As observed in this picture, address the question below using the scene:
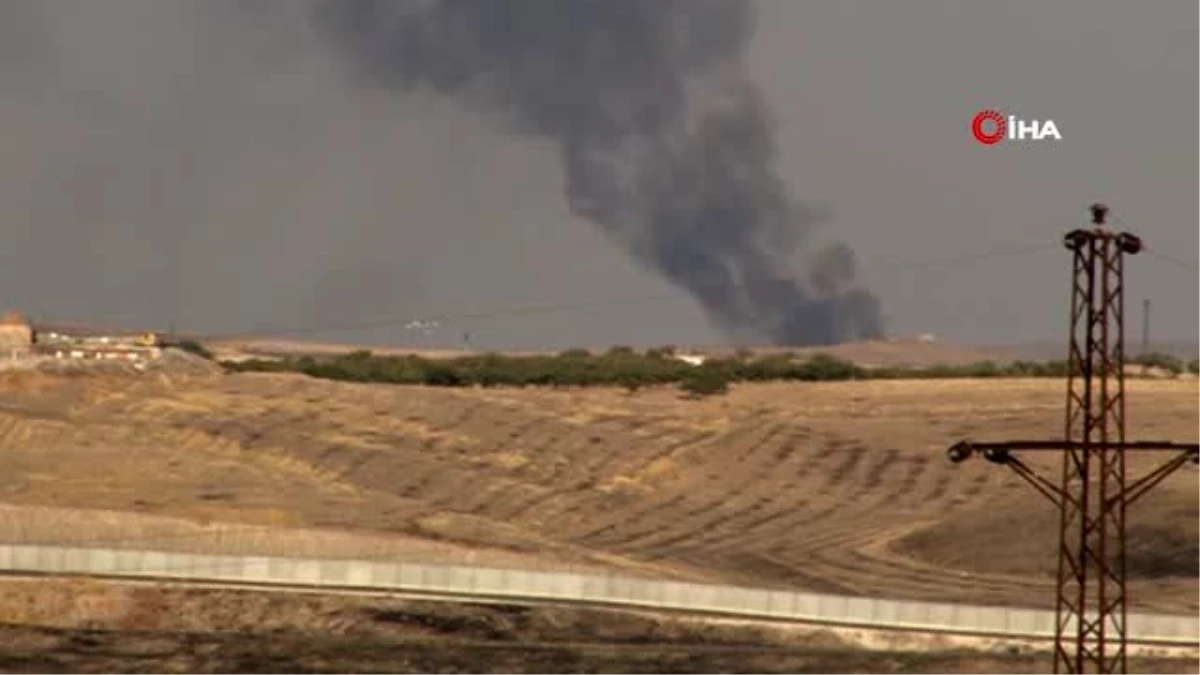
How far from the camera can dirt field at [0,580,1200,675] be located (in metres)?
64.8

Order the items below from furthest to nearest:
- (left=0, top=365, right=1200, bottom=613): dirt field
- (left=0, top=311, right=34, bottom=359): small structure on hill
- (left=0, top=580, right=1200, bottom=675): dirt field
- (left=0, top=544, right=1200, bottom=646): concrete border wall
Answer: (left=0, top=311, right=34, bottom=359): small structure on hill
(left=0, top=365, right=1200, bottom=613): dirt field
(left=0, top=544, right=1200, bottom=646): concrete border wall
(left=0, top=580, right=1200, bottom=675): dirt field

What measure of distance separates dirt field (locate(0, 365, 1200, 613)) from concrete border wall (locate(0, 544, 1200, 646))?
7604mm

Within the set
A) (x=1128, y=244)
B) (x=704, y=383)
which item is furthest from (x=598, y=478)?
(x=1128, y=244)

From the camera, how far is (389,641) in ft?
232

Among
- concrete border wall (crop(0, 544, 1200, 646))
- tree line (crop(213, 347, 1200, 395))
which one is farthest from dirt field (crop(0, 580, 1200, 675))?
tree line (crop(213, 347, 1200, 395))

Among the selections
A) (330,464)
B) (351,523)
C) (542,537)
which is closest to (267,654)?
(351,523)

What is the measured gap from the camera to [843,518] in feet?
353

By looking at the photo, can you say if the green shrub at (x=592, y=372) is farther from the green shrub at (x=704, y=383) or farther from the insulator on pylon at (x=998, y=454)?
the insulator on pylon at (x=998, y=454)

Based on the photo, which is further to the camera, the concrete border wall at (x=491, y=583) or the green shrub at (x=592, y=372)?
the green shrub at (x=592, y=372)

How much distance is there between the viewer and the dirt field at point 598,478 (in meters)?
87.4

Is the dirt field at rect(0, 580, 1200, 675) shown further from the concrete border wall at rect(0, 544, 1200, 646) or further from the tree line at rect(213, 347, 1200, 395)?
the tree line at rect(213, 347, 1200, 395)

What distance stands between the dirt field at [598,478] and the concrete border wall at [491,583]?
7.60m

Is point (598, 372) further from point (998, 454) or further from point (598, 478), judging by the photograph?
point (998, 454)

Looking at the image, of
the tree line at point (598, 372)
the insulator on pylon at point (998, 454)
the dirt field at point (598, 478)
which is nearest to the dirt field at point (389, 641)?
the dirt field at point (598, 478)
